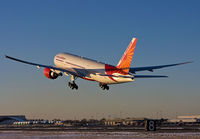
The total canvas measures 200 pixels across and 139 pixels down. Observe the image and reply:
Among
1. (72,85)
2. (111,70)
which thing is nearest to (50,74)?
(72,85)

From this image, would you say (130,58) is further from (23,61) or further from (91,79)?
(23,61)

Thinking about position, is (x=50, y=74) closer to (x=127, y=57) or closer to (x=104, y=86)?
(x=104, y=86)

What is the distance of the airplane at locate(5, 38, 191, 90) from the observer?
86.9 metres

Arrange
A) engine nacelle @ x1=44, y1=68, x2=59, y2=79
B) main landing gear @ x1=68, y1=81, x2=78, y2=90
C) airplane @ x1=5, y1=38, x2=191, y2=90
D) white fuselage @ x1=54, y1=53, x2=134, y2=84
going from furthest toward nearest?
engine nacelle @ x1=44, y1=68, x2=59, y2=79 → main landing gear @ x1=68, y1=81, x2=78, y2=90 → white fuselage @ x1=54, y1=53, x2=134, y2=84 → airplane @ x1=5, y1=38, x2=191, y2=90

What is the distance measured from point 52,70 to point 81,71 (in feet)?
29.4

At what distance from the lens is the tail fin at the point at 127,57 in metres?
88.1

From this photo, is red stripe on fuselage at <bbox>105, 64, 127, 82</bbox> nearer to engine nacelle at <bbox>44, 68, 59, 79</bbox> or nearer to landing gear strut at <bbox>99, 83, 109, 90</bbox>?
landing gear strut at <bbox>99, 83, 109, 90</bbox>

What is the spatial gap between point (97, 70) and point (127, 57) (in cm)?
798

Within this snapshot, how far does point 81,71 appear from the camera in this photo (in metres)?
96.9

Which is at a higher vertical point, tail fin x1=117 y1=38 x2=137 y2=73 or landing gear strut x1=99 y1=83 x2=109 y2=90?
tail fin x1=117 y1=38 x2=137 y2=73

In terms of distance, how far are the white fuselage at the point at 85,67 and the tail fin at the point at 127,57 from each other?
2.79 m

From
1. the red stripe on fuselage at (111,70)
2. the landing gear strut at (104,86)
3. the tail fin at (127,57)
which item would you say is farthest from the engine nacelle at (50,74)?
the tail fin at (127,57)

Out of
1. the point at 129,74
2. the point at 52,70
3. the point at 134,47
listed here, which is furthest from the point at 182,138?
the point at 52,70

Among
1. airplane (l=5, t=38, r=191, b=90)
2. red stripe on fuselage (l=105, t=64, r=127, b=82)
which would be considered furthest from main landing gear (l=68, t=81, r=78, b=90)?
red stripe on fuselage (l=105, t=64, r=127, b=82)
